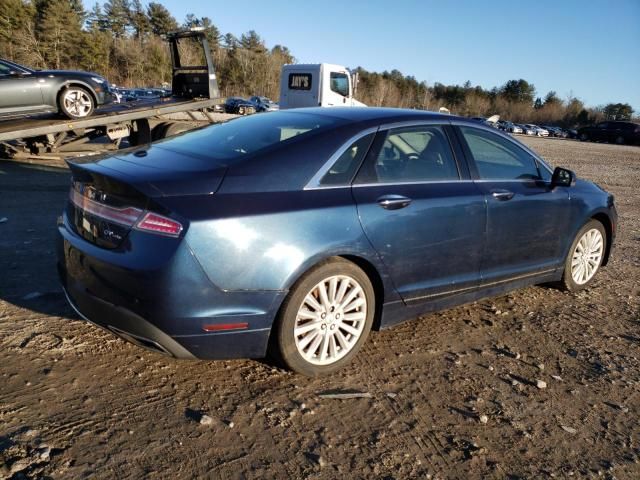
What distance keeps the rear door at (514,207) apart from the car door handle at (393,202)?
82 cm

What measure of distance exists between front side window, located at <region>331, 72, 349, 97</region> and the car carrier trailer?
19.9 ft

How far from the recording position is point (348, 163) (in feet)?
10.4

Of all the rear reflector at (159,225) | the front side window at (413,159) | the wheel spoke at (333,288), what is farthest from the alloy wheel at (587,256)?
the rear reflector at (159,225)

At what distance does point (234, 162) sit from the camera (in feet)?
9.53

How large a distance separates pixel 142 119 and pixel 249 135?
7.03 m

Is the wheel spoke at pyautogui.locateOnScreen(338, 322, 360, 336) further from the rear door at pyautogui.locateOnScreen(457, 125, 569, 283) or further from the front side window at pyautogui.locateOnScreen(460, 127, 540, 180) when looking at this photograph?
the front side window at pyautogui.locateOnScreen(460, 127, 540, 180)

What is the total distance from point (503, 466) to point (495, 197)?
198 cm

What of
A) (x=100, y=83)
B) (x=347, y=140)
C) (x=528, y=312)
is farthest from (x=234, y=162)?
(x=100, y=83)

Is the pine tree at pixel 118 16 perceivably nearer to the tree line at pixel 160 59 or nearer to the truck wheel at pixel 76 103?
the tree line at pixel 160 59

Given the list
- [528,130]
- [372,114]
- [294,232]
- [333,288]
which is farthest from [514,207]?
[528,130]

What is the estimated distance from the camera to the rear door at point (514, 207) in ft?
12.5

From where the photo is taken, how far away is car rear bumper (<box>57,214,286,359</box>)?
2.53 m

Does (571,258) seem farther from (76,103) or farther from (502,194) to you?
(76,103)

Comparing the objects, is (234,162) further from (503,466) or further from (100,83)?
(100,83)
